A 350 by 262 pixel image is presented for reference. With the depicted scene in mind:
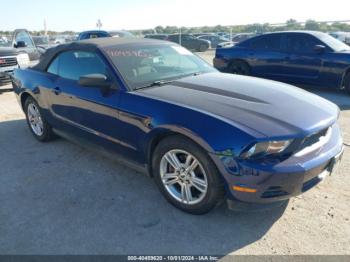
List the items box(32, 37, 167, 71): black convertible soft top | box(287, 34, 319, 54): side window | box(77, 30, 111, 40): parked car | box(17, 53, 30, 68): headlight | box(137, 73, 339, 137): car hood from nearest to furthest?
1. box(137, 73, 339, 137): car hood
2. box(32, 37, 167, 71): black convertible soft top
3. box(287, 34, 319, 54): side window
4. box(17, 53, 30, 68): headlight
5. box(77, 30, 111, 40): parked car

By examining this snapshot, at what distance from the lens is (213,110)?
2805 mm

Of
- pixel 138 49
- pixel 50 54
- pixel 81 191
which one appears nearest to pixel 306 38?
pixel 138 49

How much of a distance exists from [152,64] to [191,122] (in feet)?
4.41

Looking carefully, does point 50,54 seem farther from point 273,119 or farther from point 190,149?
point 273,119

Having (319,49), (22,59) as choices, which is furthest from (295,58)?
(22,59)

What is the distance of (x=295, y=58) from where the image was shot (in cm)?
793

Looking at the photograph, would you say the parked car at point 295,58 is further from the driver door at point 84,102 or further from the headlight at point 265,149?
the headlight at point 265,149

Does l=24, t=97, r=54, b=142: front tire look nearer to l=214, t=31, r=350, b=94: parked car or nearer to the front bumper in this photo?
the front bumper

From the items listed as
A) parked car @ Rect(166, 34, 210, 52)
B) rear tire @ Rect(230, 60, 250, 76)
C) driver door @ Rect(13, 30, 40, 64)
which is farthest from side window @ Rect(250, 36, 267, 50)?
parked car @ Rect(166, 34, 210, 52)

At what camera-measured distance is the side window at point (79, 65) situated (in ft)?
12.1

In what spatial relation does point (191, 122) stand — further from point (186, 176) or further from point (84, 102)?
point (84, 102)

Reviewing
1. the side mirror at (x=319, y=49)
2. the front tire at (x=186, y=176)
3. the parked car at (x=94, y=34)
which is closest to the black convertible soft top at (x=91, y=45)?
the front tire at (x=186, y=176)

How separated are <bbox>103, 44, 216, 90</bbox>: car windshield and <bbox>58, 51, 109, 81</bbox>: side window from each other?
0.55ft

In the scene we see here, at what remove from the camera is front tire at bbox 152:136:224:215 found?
272cm
